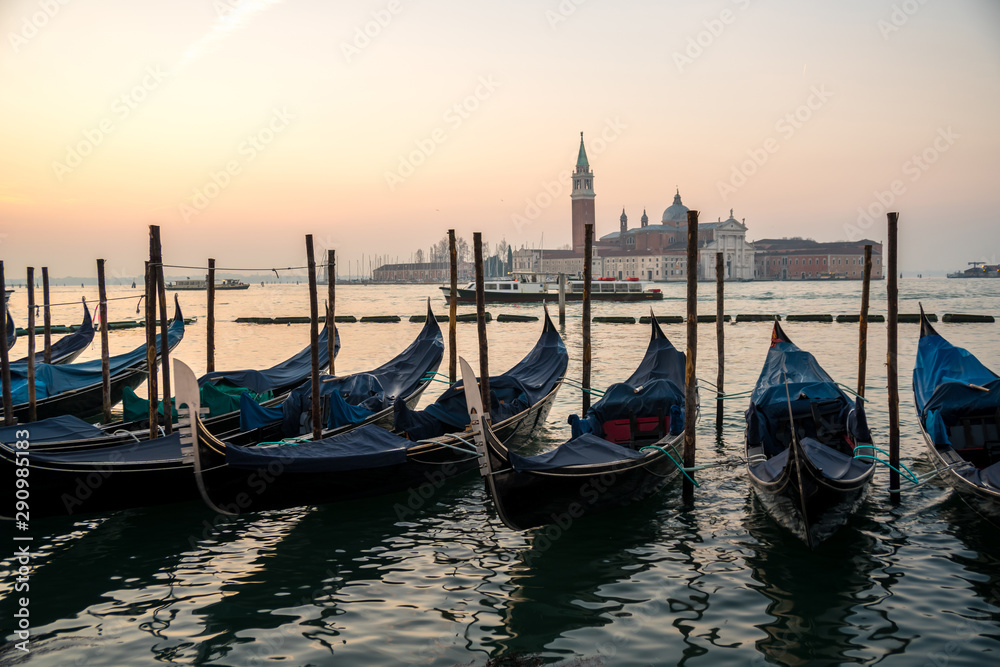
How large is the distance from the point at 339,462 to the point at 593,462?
2111 millimetres

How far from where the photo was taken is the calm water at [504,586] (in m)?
4.29

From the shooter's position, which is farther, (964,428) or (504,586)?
(964,428)

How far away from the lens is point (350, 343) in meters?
24.8

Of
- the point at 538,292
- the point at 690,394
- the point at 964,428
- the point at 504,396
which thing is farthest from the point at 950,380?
the point at 538,292

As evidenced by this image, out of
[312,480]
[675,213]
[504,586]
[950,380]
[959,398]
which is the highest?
[675,213]

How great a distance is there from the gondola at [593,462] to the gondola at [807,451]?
2.68 feet

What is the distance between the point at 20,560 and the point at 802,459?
5.72 m

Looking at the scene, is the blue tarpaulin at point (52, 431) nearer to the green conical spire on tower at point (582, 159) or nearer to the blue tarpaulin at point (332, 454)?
the blue tarpaulin at point (332, 454)

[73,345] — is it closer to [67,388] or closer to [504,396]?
[67,388]

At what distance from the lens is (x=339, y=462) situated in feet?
20.7

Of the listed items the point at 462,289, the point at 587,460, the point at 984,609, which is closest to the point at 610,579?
the point at 587,460

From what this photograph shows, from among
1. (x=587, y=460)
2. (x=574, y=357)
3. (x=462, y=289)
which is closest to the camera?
(x=587, y=460)

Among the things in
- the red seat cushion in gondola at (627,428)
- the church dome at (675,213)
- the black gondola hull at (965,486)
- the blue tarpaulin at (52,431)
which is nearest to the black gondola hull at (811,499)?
the black gondola hull at (965,486)

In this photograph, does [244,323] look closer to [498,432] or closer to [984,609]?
[498,432]
